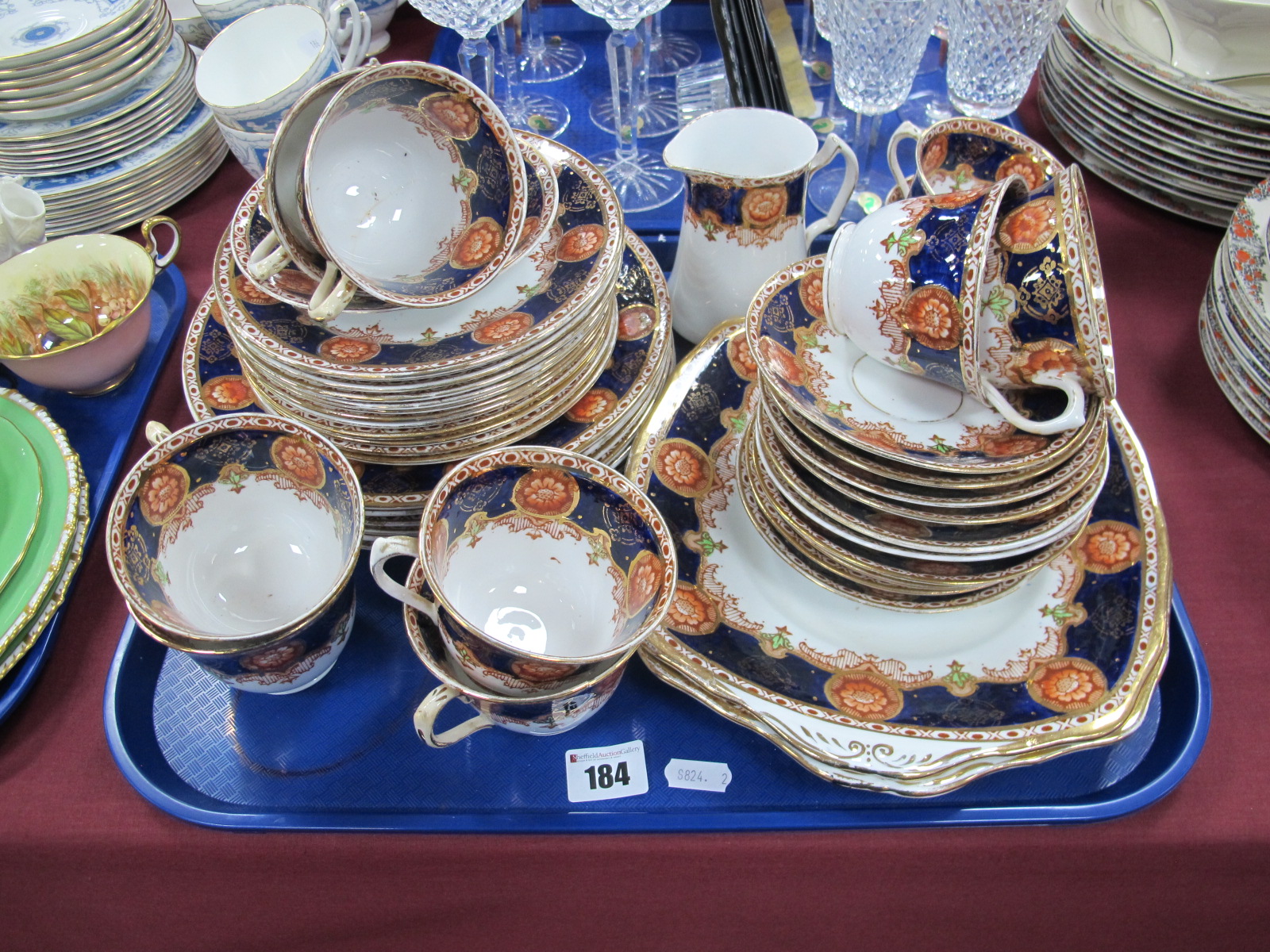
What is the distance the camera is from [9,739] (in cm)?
69

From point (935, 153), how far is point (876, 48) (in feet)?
0.72

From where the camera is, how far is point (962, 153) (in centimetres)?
80

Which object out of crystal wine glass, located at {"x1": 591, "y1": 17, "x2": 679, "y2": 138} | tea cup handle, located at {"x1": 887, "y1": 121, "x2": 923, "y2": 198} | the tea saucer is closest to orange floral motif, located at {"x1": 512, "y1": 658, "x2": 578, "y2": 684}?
the tea saucer

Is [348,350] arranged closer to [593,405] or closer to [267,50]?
[593,405]

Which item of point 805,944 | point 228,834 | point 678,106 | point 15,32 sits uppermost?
point 15,32

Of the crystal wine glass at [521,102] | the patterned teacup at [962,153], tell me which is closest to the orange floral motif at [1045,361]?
the patterned teacup at [962,153]

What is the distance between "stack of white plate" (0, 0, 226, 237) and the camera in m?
1.01

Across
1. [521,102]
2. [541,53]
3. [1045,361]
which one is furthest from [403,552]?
[541,53]

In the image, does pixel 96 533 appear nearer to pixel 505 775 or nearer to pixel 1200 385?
pixel 505 775

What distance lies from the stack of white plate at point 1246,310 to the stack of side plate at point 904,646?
0.62 feet

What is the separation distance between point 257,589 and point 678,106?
88 centimetres

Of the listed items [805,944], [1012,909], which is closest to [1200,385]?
[1012,909]

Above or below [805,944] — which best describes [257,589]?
above

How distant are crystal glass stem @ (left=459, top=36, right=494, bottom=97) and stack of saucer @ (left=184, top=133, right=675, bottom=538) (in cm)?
37
